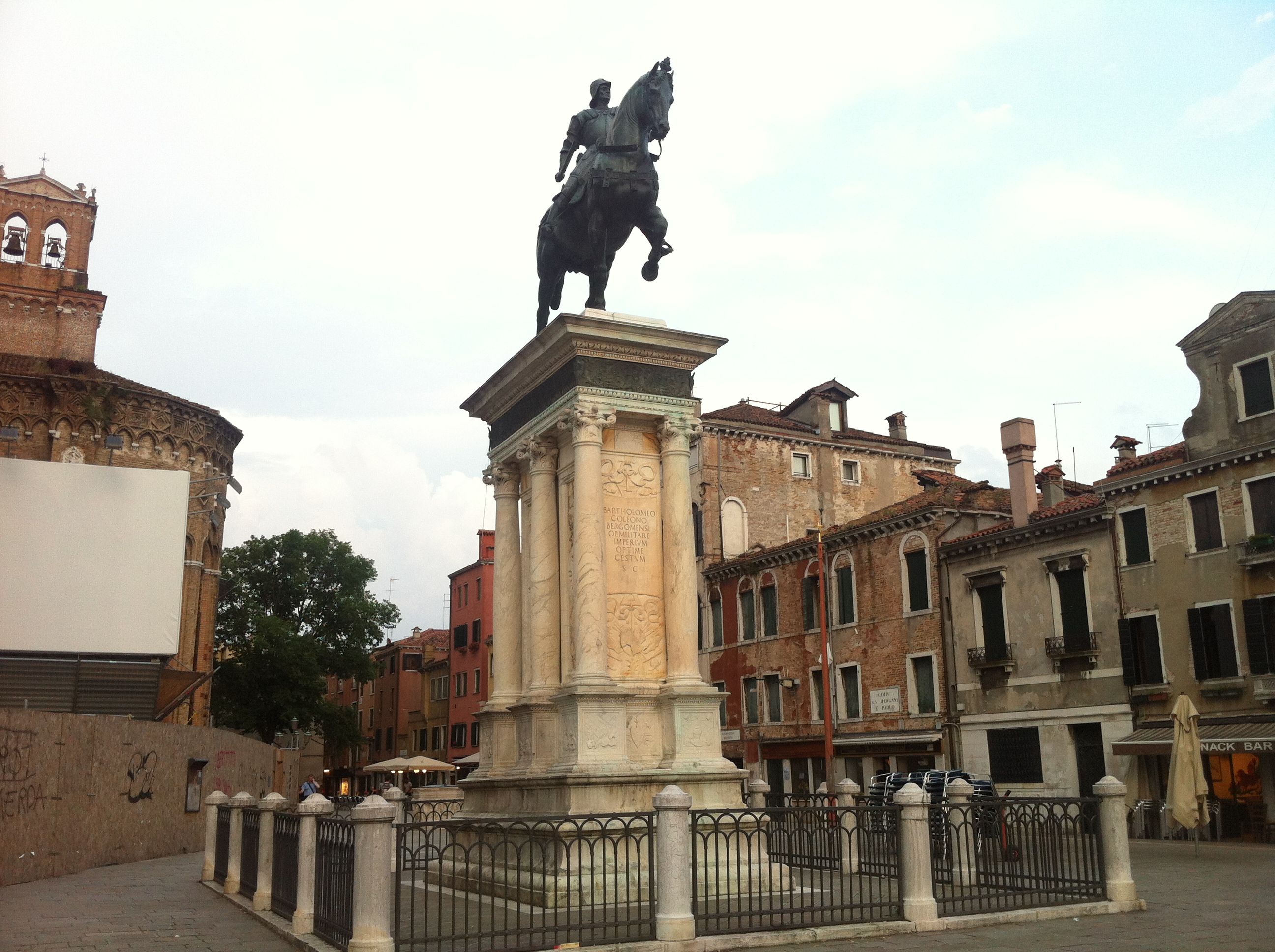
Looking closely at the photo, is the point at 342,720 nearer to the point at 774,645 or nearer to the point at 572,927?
the point at 774,645

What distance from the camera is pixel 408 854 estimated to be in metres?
16.5

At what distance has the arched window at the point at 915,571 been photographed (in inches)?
1326

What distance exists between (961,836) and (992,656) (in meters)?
20.3

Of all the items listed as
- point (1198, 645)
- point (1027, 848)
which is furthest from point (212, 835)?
point (1198, 645)

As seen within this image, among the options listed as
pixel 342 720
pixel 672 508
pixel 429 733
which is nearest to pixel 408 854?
pixel 672 508

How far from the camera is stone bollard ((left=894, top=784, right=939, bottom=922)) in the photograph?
10227 mm

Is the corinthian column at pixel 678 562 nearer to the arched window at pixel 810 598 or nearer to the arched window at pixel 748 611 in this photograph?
the arched window at pixel 810 598

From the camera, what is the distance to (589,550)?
12750mm

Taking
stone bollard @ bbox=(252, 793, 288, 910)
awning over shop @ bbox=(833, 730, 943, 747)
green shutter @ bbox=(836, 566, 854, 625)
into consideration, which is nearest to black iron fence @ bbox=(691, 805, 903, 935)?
stone bollard @ bbox=(252, 793, 288, 910)

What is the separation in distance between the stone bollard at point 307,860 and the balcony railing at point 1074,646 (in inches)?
871

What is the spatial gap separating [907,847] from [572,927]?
3219 mm

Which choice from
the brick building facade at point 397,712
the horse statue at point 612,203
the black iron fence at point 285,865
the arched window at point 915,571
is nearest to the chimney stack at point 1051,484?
the arched window at point 915,571

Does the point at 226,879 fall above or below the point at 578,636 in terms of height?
below

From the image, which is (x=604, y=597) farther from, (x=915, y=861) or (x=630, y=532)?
(x=915, y=861)
